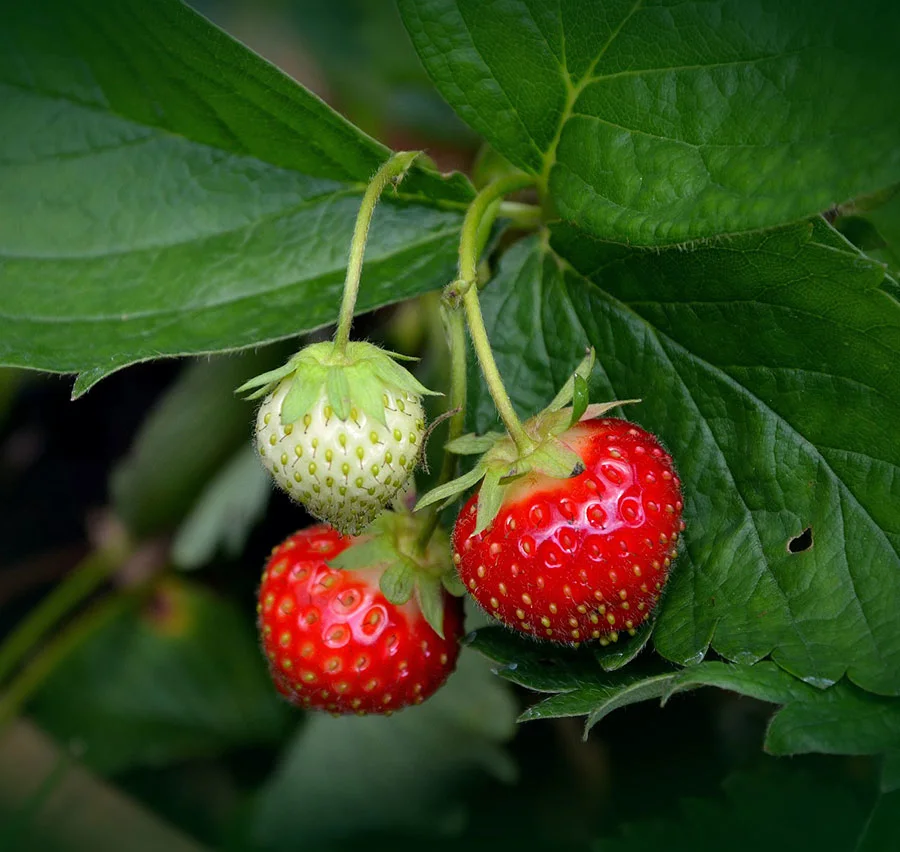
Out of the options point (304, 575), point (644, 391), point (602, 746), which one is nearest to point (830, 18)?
point (644, 391)

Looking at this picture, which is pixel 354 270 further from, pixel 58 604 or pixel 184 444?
pixel 58 604

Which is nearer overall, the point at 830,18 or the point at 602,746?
the point at 830,18

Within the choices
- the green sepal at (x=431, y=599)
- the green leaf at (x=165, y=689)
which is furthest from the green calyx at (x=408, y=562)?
the green leaf at (x=165, y=689)

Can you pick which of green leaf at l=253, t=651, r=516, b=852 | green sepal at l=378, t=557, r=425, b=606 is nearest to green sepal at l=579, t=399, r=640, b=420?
green sepal at l=378, t=557, r=425, b=606

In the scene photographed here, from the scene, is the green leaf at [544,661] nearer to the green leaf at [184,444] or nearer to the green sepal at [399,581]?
the green sepal at [399,581]

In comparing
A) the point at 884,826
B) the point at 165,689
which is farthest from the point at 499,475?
the point at 165,689

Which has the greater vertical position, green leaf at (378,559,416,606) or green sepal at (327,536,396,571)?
green sepal at (327,536,396,571)

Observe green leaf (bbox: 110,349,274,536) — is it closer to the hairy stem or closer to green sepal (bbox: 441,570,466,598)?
the hairy stem

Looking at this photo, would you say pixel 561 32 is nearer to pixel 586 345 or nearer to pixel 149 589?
pixel 586 345
